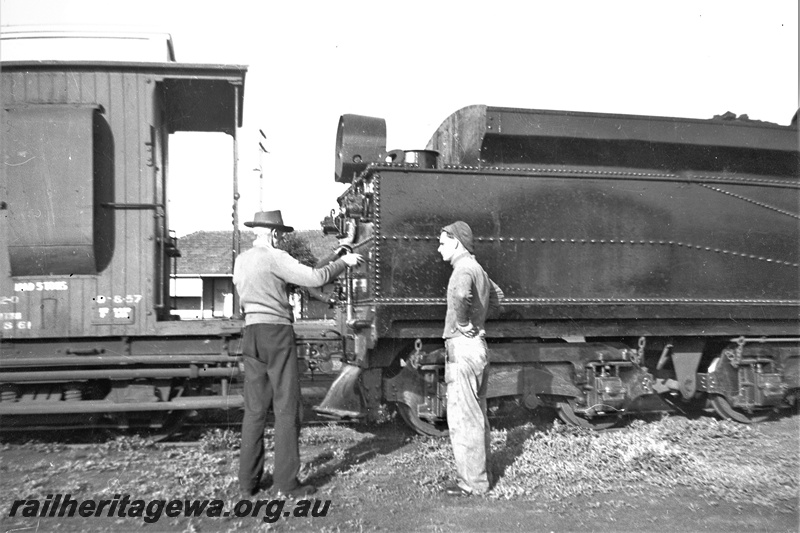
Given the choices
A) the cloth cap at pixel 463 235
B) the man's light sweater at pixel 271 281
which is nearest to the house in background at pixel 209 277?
the man's light sweater at pixel 271 281

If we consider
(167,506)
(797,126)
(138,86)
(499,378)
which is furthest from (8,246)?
(797,126)

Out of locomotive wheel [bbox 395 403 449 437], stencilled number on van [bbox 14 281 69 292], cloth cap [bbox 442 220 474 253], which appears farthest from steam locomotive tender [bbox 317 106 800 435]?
stencilled number on van [bbox 14 281 69 292]

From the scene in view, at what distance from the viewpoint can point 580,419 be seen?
6000mm

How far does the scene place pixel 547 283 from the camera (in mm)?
5562

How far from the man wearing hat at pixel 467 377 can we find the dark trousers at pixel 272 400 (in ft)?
3.72

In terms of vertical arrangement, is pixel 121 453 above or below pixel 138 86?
below

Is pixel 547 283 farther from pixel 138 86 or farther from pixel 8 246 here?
pixel 8 246

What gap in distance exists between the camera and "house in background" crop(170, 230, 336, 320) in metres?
9.19

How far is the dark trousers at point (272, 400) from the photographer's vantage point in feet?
13.9

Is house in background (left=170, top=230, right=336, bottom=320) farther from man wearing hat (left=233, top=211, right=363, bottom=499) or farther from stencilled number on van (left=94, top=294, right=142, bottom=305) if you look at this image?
man wearing hat (left=233, top=211, right=363, bottom=499)

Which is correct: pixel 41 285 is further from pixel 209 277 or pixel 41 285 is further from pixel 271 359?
pixel 209 277

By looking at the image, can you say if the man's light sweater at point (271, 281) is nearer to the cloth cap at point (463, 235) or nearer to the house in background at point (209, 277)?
the cloth cap at point (463, 235)

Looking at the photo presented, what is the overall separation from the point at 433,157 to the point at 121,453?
13.0 ft

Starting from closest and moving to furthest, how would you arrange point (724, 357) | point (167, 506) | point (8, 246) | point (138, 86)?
point (167, 506), point (8, 246), point (138, 86), point (724, 357)
